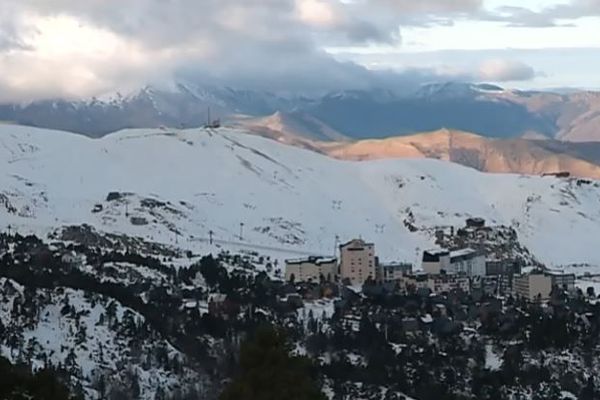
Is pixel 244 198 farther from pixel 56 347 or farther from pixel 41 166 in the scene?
pixel 56 347

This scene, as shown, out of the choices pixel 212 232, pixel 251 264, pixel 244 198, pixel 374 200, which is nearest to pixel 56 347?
pixel 251 264

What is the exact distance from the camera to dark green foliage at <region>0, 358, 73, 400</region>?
51.0ft

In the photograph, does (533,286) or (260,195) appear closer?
(533,286)

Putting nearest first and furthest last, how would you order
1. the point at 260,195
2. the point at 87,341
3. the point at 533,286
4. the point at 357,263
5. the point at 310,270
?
the point at 87,341 → the point at 533,286 → the point at 310,270 → the point at 357,263 → the point at 260,195

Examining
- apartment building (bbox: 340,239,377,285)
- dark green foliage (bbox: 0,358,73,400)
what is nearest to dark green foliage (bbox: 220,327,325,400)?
dark green foliage (bbox: 0,358,73,400)

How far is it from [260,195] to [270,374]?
98.5 meters

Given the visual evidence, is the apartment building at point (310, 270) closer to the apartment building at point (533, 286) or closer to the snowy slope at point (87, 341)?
the apartment building at point (533, 286)

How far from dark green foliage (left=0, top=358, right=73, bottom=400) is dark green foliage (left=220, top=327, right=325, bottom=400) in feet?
7.69

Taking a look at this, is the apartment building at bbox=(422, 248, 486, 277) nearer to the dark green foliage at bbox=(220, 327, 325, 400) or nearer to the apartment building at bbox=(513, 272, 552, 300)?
the apartment building at bbox=(513, 272, 552, 300)

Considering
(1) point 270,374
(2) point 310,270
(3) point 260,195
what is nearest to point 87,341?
(1) point 270,374

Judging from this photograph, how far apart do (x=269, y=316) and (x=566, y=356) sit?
1383cm

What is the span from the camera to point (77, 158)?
119 m

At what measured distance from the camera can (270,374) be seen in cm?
1506

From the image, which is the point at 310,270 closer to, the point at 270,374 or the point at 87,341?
the point at 87,341
